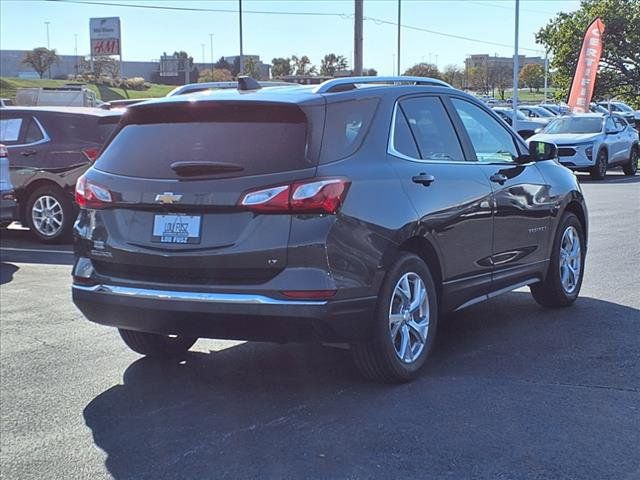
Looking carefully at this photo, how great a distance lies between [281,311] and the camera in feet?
14.9

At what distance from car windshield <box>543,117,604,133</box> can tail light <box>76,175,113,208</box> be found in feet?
64.2

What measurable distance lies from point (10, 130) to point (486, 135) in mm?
7892

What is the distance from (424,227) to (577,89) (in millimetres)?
26015

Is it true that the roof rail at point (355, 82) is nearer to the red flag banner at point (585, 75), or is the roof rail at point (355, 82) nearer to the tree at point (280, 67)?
the red flag banner at point (585, 75)

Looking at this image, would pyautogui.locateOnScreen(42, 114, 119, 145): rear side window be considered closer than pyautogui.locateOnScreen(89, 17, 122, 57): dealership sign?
Yes

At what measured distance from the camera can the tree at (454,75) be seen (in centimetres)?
8999

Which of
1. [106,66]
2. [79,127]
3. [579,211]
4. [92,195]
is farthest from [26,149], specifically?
[106,66]

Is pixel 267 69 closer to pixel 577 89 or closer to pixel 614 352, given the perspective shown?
pixel 577 89

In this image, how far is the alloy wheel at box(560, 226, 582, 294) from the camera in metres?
7.20

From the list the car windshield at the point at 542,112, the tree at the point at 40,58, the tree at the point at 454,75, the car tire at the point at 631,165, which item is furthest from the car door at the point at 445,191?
the tree at the point at 40,58

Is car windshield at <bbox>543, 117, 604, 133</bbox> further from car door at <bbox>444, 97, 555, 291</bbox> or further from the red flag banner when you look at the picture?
car door at <bbox>444, 97, 555, 291</bbox>

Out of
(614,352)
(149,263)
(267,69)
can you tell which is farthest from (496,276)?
(267,69)

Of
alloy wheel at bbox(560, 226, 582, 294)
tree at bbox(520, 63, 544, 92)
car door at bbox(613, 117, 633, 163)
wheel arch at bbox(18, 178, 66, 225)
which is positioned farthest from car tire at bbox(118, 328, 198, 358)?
tree at bbox(520, 63, 544, 92)

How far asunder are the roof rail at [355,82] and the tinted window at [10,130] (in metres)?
7.66
